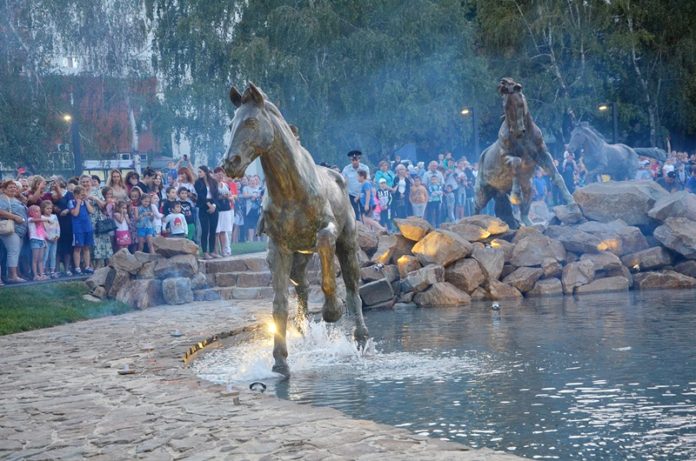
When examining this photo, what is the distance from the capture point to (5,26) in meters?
40.9

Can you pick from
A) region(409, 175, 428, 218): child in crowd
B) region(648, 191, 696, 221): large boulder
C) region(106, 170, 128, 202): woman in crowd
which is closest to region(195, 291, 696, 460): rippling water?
region(648, 191, 696, 221): large boulder

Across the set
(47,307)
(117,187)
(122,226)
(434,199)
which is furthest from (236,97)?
(434,199)

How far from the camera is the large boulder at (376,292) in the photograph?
16531 mm

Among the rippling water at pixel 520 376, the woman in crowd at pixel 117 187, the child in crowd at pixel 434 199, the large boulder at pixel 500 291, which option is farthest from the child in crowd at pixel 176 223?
the child in crowd at pixel 434 199

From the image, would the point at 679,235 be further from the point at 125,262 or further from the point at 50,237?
the point at 50,237

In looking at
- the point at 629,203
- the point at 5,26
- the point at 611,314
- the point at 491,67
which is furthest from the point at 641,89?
the point at 611,314

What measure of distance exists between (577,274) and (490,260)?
1581 millimetres

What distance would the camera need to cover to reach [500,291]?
17.2m

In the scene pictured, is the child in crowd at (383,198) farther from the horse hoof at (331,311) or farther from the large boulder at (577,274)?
the horse hoof at (331,311)

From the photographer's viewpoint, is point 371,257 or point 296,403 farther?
point 371,257

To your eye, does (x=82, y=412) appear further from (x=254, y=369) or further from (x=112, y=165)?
(x=112, y=165)

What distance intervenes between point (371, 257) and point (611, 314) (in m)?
5.70

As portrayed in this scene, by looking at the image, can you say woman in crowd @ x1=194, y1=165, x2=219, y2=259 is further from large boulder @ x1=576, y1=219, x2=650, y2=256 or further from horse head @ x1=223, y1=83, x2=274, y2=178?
horse head @ x1=223, y1=83, x2=274, y2=178

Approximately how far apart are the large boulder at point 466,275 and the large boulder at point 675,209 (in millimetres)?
3905
